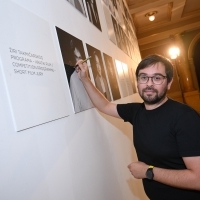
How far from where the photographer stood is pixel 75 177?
1.13 metres

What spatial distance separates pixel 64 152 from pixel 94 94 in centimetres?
61

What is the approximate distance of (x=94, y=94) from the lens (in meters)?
1.57

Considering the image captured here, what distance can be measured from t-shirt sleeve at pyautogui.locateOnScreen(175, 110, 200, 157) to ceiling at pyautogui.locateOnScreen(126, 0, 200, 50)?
5.57m

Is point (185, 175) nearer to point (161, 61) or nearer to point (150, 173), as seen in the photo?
point (150, 173)

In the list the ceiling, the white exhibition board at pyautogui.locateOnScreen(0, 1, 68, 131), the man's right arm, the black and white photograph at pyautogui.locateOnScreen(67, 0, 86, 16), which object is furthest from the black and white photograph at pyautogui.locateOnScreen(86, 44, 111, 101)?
the ceiling

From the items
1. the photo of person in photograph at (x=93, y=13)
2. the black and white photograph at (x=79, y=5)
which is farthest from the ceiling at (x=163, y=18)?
the black and white photograph at (x=79, y=5)

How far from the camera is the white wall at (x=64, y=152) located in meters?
0.75

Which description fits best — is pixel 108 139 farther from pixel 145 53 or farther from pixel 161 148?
pixel 145 53

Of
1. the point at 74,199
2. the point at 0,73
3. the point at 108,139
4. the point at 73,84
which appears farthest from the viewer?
the point at 108,139

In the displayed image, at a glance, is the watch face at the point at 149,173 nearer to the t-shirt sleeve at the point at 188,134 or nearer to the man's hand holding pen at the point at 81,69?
the t-shirt sleeve at the point at 188,134

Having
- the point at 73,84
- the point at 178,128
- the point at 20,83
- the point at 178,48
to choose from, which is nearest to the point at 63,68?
the point at 73,84

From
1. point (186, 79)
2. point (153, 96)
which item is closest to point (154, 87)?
point (153, 96)

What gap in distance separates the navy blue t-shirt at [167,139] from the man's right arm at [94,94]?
0.77ft

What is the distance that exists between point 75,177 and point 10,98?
23.0 inches
